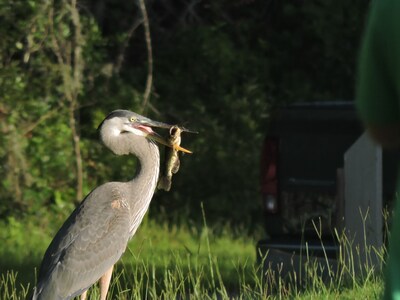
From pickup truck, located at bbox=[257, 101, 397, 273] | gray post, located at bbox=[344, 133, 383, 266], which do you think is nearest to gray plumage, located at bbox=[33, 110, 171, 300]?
gray post, located at bbox=[344, 133, 383, 266]

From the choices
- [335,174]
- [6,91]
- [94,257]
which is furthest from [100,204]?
[6,91]

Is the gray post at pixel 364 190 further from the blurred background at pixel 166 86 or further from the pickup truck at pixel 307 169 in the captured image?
Result: the blurred background at pixel 166 86

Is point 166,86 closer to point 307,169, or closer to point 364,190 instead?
point 307,169

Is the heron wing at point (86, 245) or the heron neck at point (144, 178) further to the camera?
the heron neck at point (144, 178)

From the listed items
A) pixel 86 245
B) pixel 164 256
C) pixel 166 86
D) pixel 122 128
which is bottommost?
pixel 164 256

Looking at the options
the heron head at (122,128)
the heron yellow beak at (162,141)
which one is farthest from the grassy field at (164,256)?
the heron head at (122,128)

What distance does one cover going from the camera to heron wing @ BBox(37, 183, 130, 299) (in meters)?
6.70

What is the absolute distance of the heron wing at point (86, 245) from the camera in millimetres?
6699

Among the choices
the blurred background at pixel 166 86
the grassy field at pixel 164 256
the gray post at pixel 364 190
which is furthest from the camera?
the blurred background at pixel 166 86

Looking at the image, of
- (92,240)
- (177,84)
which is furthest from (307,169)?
(177,84)

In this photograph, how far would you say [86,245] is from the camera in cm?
677

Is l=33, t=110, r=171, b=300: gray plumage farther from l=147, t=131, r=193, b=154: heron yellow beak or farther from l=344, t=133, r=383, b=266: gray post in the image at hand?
l=344, t=133, r=383, b=266: gray post

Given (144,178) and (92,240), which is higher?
(144,178)

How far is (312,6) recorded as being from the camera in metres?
15.5
